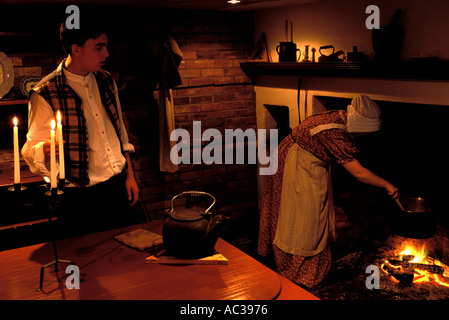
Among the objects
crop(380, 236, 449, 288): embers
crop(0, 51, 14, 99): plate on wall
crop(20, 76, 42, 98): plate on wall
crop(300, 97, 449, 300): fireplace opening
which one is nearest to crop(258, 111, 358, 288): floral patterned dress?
crop(300, 97, 449, 300): fireplace opening

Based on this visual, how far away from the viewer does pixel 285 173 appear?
3838 millimetres

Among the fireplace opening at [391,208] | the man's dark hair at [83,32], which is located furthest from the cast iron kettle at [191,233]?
the fireplace opening at [391,208]

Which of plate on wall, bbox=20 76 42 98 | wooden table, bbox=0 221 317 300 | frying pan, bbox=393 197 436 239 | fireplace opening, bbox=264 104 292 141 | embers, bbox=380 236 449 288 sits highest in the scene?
plate on wall, bbox=20 76 42 98

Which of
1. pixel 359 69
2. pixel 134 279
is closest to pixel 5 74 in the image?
pixel 134 279

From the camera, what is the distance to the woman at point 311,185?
350cm

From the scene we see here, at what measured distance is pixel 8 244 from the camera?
3840 millimetres

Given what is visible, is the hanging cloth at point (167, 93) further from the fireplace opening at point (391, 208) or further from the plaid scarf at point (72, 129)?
the plaid scarf at point (72, 129)

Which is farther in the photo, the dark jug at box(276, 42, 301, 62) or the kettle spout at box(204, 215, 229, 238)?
the dark jug at box(276, 42, 301, 62)

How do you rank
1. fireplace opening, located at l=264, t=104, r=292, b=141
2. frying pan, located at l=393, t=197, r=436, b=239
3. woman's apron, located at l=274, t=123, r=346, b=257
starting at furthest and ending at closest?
1. fireplace opening, located at l=264, t=104, r=292, b=141
2. woman's apron, located at l=274, t=123, r=346, b=257
3. frying pan, located at l=393, t=197, r=436, b=239

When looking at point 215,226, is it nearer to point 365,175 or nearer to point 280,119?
point 365,175

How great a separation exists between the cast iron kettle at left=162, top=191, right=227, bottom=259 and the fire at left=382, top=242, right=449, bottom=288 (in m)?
2.42

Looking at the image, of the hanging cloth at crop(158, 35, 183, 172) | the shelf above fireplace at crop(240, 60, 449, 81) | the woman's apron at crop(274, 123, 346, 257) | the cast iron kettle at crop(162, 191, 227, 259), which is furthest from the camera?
the hanging cloth at crop(158, 35, 183, 172)

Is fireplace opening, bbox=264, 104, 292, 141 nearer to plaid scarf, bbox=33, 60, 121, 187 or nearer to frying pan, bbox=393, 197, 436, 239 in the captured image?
frying pan, bbox=393, 197, 436, 239

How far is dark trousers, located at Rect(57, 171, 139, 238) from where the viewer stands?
109 inches
